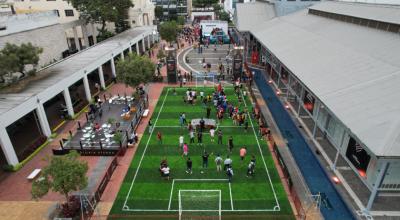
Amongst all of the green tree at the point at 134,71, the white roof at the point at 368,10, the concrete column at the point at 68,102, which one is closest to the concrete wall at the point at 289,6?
the white roof at the point at 368,10

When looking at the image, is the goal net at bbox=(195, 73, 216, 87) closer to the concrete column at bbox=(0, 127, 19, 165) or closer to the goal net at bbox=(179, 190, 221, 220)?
the goal net at bbox=(179, 190, 221, 220)

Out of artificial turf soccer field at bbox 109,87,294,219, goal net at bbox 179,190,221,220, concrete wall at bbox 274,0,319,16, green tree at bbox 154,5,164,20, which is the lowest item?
artificial turf soccer field at bbox 109,87,294,219

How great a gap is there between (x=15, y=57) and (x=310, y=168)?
85.1ft

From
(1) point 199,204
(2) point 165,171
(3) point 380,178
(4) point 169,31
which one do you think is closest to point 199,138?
(2) point 165,171

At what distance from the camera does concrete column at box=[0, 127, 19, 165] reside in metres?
18.8

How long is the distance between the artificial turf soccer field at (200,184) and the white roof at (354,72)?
605 cm

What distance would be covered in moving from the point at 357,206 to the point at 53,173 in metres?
16.7

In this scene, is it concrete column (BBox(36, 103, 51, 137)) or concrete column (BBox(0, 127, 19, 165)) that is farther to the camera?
concrete column (BBox(36, 103, 51, 137))

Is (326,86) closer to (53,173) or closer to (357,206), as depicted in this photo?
(357,206)

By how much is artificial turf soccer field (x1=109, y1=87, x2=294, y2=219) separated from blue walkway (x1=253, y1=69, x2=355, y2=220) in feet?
6.74

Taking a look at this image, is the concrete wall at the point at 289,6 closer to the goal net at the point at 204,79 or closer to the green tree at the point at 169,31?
the goal net at the point at 204,79

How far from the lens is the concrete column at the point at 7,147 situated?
1876 centimetres

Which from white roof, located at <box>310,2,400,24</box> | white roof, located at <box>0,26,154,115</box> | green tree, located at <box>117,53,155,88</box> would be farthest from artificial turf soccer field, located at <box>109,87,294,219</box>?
white roof, located at <box>310,2,400,24</box>

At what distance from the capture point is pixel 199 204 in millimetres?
15789
